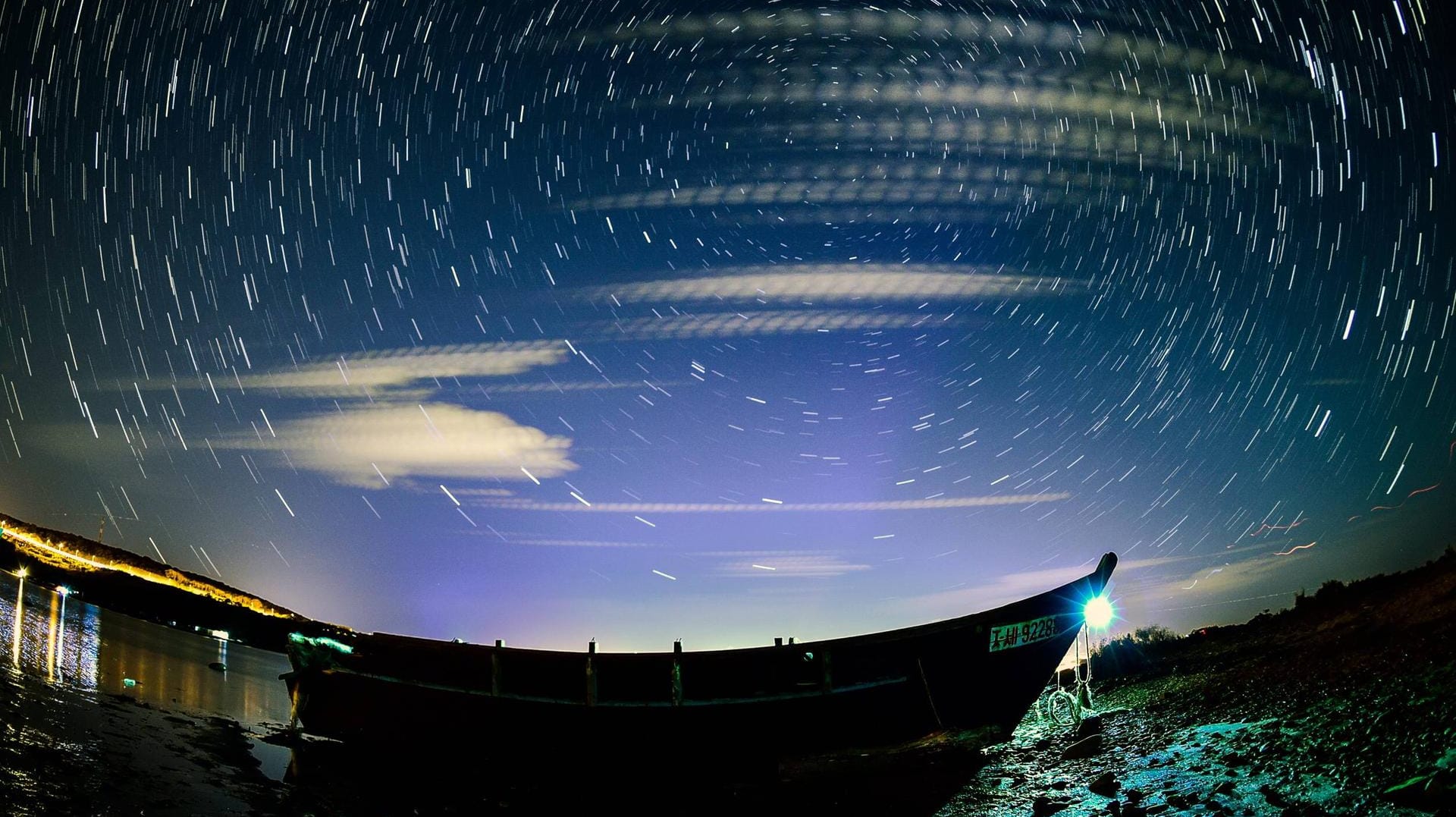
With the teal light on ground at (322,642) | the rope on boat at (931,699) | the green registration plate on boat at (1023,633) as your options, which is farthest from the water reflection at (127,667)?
the green registration plate on boat at (1023,633)

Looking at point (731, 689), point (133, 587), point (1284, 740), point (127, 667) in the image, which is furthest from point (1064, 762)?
point (133, 587)

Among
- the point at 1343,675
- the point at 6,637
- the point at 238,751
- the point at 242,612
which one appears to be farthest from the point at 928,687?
the point at 242,612

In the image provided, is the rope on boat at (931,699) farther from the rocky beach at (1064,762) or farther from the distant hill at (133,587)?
the distant hill at (133,587)

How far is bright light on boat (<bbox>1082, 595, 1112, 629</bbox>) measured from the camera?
1280 centimetres

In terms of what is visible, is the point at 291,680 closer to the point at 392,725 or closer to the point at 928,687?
the point at 392,725

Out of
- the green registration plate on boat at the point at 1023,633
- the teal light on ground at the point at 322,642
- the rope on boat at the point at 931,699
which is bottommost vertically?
the rope on boat at the point at 931,699

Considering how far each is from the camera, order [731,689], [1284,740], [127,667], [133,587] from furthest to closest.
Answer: [133,587]
[127,667]
[731,689]
[1284,740]

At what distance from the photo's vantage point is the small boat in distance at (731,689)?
12.4 metres

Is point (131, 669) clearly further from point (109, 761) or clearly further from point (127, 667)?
point (109, 761)

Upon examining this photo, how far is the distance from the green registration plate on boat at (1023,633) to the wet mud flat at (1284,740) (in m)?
1.80

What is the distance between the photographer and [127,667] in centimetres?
2542

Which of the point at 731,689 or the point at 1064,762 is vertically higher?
the point at 731,689

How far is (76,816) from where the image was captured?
7055 millimetres

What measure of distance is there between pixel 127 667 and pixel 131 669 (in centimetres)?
63
